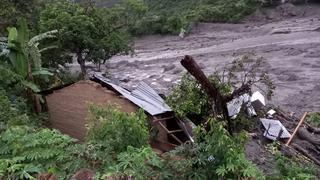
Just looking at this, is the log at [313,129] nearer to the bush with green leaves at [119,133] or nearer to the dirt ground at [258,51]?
the dirt ground at [258,51]

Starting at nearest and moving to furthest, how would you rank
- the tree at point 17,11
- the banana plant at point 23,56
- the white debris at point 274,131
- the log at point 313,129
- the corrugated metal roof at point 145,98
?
the corrugated metal roof at point 145,98 → the banana plant at point 23,56 → the white debris at point 274,131 → the log at point 313,129 → the tree at point 17,11

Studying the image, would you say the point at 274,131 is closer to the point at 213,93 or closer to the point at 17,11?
the point at 213,93

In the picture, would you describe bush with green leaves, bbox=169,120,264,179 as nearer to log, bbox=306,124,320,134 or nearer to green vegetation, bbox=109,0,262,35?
log, bbox=306,124,320,134

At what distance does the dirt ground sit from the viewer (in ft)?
67.3

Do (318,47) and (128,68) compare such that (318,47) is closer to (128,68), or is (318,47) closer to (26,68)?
(128,68)

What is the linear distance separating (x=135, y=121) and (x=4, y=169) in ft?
5.86

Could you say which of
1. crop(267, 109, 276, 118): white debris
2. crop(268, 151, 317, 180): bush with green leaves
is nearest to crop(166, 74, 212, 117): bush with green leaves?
crop(268, 151, 317, 180): bush with green leaves

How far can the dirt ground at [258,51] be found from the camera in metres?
20.5

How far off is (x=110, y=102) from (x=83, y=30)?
8080 mm

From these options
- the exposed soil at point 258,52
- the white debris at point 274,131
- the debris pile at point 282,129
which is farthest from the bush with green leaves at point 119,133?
the white debris at point 274,131

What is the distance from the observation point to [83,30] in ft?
53.2

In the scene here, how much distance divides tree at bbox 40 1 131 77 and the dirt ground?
1.68 meters

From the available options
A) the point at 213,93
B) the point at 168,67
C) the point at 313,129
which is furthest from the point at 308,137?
the point at 168,67

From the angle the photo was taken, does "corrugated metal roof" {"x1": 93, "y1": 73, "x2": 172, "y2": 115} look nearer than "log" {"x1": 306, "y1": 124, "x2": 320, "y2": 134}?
Yes
